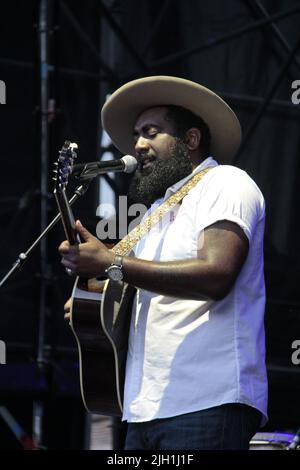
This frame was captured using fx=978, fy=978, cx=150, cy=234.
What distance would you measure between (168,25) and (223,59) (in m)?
0.42

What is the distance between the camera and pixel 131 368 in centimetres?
339

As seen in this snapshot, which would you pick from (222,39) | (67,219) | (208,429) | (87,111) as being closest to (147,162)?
(67,219)

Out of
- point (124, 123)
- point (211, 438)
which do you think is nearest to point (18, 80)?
point (124, 123)

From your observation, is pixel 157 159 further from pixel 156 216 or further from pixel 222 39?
pixel 222 39

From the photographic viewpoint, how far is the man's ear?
12.3 ft

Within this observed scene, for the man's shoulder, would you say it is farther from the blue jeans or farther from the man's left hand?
the blue jeans

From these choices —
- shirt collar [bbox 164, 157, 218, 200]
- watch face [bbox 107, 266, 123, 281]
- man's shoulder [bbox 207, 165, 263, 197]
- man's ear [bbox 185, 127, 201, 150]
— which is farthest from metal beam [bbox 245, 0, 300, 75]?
watch face [bbox 107, 266, 123, 281]

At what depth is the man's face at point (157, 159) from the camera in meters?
3.63

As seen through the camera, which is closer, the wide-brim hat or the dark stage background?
the wide-brim hat

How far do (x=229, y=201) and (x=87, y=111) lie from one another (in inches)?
106

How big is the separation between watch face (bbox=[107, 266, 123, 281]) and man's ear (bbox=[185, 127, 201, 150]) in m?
0.75

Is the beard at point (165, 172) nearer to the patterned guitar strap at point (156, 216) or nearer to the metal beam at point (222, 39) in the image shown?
the patterned guitar strap at point (156, 216)

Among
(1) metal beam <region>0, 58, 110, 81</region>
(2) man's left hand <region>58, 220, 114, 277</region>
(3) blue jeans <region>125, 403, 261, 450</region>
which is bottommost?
(3) blue jeans <region>125, 403, 261, 450</region>
